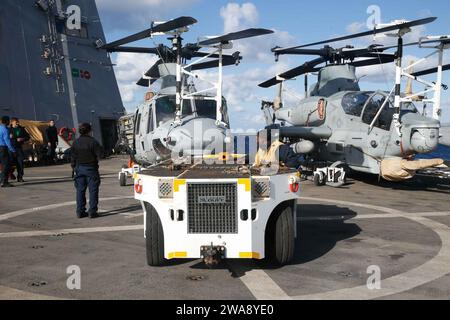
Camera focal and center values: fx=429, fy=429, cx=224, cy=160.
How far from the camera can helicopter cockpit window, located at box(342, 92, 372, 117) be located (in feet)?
44.6

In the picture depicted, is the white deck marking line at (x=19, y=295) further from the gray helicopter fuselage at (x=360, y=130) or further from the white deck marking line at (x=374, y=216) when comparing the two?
the gray helicopter fuselage at (x=360, y=130)

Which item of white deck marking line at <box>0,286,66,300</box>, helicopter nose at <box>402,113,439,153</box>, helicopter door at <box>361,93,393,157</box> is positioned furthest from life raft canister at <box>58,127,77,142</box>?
white deck marking line at <box>0,286,66,300</box>

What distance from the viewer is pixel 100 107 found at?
27.4m

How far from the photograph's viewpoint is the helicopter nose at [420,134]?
11.5 metres

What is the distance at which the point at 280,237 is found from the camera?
520 cm

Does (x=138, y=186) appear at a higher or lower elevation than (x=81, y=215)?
higher

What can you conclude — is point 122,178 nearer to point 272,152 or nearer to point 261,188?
point 272,152

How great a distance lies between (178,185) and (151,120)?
6.39 metres

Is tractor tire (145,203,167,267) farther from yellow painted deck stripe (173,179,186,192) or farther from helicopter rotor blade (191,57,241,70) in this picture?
helicopter rotor blade (191,57,241,70)

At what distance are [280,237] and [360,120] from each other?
30.5 feet

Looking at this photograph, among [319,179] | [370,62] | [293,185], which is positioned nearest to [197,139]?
[293,185]

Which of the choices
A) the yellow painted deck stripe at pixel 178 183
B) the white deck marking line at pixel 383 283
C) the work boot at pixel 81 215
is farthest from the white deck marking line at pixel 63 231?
the white deck marking line at pixel 383 283
